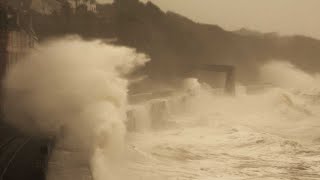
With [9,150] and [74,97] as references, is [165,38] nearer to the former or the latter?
[74,97]

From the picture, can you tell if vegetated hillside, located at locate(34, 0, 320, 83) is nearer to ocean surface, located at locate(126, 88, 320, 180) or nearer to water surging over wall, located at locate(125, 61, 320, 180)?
water surging over wall, located at locate(125, 61, 320, 180)

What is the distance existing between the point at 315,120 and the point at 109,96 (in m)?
21.1

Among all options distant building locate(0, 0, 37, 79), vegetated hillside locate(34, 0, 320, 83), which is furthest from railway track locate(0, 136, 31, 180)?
vegetated hillside locate(34, 0, 320, 83)

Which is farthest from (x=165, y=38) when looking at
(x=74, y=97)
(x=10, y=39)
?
(x=74, y=97)

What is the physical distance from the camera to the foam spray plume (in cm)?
1809

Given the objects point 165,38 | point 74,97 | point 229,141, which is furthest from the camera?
point 165,38

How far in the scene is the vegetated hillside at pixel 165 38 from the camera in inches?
1964

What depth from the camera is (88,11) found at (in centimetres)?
5525

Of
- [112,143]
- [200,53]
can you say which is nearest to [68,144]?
[112,143]

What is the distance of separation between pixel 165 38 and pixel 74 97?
4827 cm

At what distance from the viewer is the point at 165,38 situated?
6962 centimetres

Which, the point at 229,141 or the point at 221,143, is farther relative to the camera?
the point at 229,141

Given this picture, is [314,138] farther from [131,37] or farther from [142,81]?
[131,37]

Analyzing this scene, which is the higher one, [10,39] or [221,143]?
[10,39]
